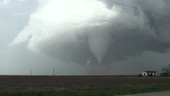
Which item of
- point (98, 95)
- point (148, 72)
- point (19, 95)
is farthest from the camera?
point (148, 72)

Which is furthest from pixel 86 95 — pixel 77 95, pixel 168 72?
pixel 168 72

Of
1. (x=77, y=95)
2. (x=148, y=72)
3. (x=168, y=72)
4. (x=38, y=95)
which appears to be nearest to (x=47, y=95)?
(x=38, y=95)

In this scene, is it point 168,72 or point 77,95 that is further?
point 168,72

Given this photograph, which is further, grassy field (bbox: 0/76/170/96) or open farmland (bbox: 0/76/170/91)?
open farmland (bbox: 0/76/170/91)

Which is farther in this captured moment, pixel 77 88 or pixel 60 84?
pixel 60 84

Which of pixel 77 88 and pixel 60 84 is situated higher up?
pixel 60 84

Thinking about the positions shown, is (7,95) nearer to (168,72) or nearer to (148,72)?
(148,72)

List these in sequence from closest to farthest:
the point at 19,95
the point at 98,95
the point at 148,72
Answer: the point at 98,95
the point at 19,95
the point at 148,72

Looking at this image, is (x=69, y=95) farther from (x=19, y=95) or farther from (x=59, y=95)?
(x=19, y=95)

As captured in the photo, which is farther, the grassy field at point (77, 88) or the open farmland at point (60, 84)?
the open farmland at point (60, 84)
